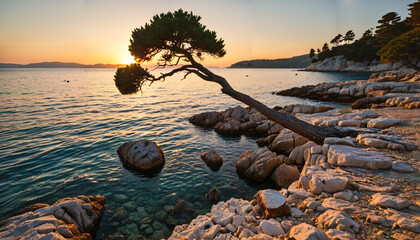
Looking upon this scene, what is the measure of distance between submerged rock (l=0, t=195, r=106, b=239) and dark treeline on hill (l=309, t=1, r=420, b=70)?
46.0 metres

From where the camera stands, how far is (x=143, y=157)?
12.9m

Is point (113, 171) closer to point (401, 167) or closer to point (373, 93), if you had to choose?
point (401, 167)

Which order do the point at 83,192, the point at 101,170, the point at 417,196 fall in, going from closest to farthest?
1. the point at 417,196
2. the point at 83,192
3. the point at 101,170

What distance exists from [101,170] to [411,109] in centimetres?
2375

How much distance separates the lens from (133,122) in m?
24.8

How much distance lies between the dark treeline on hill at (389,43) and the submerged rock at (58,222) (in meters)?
46.0

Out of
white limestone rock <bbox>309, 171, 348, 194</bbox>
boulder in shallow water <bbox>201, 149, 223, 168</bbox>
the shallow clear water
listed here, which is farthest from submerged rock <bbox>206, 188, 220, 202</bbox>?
white limestone rock <bbox>309, 171, 348, 194</bbox>

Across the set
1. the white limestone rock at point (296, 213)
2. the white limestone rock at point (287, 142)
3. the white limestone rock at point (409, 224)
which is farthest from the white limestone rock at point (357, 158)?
the white limestone rock at point (287, 142)

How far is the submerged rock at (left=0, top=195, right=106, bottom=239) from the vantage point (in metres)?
5.36

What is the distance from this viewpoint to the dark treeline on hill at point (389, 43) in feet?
104

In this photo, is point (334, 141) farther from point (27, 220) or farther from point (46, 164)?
point (46, 164)

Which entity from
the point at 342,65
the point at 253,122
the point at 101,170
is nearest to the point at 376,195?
the point at 101,170

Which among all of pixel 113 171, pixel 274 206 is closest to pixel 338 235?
pixel 274 206

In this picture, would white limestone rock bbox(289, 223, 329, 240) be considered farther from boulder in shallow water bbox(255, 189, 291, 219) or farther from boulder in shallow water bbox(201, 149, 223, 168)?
boulder in shallow water bbox(201, 149, 223, 168)
